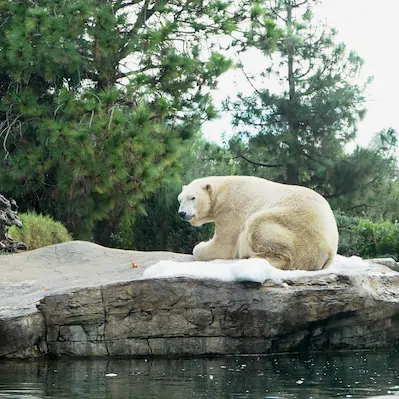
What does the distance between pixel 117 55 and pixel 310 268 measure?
28.7 ft

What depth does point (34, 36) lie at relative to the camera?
14.4 meters

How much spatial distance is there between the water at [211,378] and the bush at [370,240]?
25.8 feet

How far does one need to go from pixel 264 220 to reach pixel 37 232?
259 inches

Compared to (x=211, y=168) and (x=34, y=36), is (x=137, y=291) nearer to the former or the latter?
(x=34, y=36)

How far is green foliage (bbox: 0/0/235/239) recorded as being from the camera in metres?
13.8

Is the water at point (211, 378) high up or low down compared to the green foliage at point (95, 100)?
down

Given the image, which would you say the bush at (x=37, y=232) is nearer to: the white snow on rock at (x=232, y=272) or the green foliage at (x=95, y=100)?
the green foliage at (x=95, y=100)

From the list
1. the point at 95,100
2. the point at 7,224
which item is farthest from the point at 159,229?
the point at 7,224

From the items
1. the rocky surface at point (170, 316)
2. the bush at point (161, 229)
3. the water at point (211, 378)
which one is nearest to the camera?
the water at point (211, 378)

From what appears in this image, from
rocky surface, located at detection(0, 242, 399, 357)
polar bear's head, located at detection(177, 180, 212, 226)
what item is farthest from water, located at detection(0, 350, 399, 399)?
polar bear's head, located at detection(177, 180, 212, 226)

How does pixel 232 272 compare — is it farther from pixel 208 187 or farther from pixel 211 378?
pixel 208 187

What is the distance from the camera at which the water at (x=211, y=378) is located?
4.95 meters

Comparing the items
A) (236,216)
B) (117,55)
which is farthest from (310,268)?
(117,55)

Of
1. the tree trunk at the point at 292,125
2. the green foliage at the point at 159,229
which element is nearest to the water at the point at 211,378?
the green foliage at the point at 159,229
